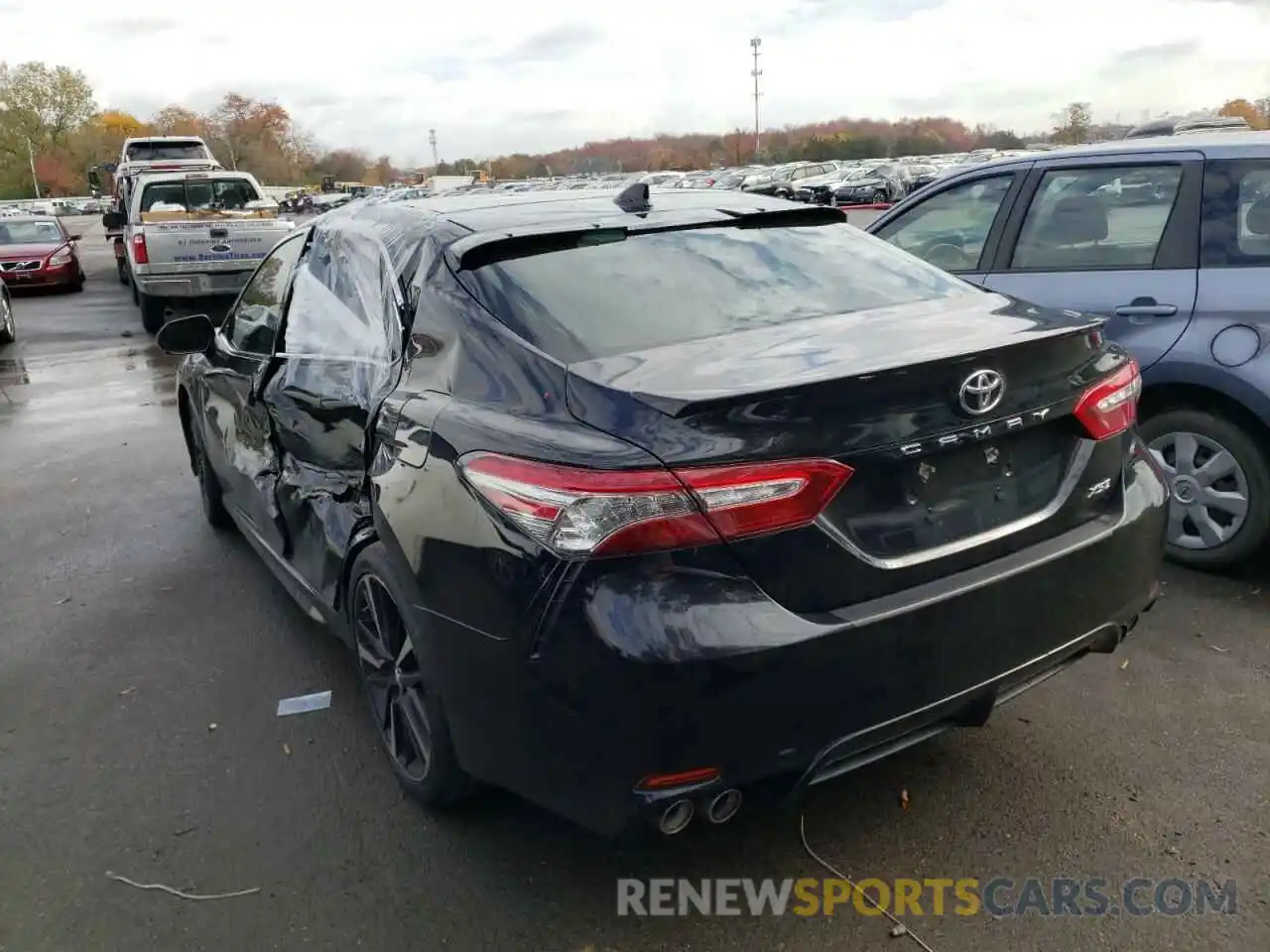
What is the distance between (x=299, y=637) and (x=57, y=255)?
61.4 ft

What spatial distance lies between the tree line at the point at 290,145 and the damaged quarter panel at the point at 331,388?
9688cm

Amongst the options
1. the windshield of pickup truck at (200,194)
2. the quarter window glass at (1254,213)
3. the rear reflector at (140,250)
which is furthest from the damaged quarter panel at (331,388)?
the windshield of pickup truck at (200,194)

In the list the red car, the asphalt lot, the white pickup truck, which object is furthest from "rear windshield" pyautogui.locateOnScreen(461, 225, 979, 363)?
the red car

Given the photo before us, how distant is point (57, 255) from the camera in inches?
789

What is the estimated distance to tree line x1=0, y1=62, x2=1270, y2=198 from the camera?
100 meters

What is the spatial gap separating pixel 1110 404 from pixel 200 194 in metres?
14.9

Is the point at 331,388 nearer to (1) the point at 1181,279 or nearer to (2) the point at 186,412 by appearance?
(2) the point at 186,412

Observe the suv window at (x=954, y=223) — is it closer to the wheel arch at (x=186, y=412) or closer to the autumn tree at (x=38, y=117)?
the wheel arch at (x=186, y=412)

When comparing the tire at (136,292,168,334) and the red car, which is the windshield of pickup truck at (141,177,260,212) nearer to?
the tire at (136,292,168,334)

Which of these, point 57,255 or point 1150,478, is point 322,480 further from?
point 57,255

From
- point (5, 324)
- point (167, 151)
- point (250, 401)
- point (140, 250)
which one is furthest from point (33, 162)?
point (250, 401)

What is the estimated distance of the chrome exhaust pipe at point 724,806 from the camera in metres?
2.38

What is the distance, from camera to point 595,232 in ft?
10.7

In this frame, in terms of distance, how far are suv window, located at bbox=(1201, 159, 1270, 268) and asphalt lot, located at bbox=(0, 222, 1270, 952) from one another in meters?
1.32
